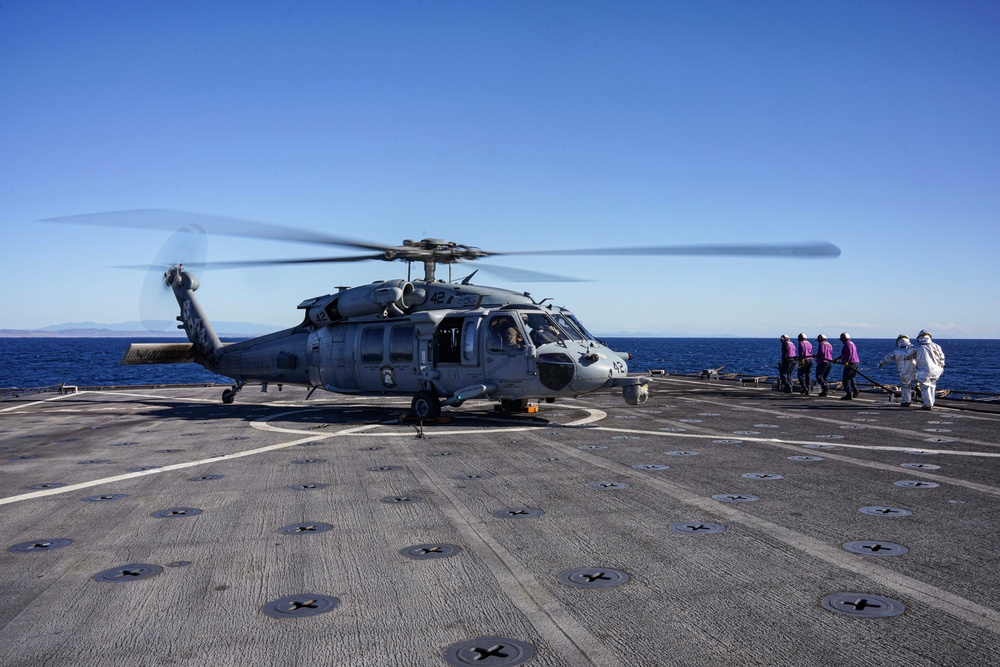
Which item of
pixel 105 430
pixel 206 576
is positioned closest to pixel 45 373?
pixel 105 430

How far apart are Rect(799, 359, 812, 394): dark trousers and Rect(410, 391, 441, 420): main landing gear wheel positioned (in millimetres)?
14052

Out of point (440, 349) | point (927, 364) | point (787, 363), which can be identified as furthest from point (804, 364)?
point (440, 349)

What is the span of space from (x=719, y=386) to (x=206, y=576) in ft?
83.7

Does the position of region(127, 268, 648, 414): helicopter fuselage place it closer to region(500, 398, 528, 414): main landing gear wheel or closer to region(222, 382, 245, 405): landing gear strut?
region(500, 398, 528, 414): main landing gear wheel

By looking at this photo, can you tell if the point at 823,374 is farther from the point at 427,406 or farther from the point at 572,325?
the point at 427,406

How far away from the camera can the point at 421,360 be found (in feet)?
58.0

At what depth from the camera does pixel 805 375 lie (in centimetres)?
2442

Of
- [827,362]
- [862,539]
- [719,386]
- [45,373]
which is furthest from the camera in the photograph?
[45,373]

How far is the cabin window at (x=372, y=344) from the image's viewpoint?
18562 millimetres

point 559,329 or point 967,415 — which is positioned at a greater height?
point 559,329

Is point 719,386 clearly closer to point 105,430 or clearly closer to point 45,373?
point 105,430

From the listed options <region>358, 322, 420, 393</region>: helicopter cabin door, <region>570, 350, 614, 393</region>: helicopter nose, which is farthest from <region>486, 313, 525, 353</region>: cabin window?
<region>358, 322, 420, 393</region>: helicopter cabin door

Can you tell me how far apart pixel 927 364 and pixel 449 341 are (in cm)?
1343

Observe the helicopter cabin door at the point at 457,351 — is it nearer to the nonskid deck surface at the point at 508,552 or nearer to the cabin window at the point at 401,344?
the cabin window at the point at 401,344
